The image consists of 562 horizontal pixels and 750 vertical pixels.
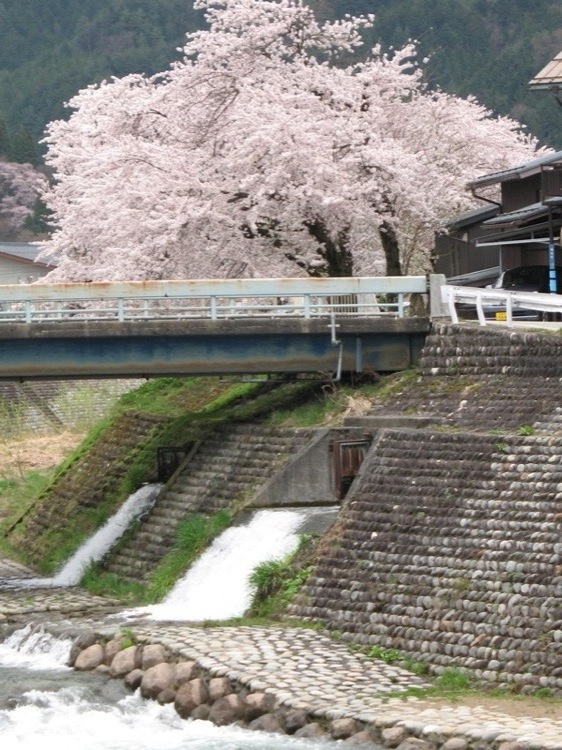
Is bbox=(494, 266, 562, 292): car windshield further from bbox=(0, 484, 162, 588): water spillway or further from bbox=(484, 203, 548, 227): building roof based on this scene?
bbox=(0, 484, 162, 588): water spillway

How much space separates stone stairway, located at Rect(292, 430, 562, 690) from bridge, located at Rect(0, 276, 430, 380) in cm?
471

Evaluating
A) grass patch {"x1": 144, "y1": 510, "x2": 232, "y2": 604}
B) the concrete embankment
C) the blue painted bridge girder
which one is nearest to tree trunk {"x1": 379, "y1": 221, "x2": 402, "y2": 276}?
the blue painted bridge girder

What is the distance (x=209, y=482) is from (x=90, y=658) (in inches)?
301

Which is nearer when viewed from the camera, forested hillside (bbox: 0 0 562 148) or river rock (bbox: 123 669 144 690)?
river rock (bbox: 123 669 144 690)

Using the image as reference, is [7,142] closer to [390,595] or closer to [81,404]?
[81,404]

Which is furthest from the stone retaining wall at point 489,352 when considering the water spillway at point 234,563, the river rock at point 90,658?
the river rock at point 90,658

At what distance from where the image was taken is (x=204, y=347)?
101ft

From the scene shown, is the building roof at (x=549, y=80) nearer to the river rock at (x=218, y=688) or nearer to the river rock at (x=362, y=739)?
the river rock at (x=218, y=688)

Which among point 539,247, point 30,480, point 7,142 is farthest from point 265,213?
point 7,142

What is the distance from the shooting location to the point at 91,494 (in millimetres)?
34938

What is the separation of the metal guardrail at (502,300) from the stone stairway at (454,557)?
4.03m

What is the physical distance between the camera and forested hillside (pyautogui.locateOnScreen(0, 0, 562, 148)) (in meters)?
116

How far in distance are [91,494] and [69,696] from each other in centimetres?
1329

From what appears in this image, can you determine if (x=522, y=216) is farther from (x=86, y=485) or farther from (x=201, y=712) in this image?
(x=201, y=712)
